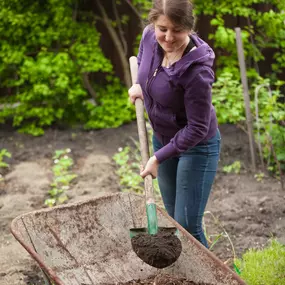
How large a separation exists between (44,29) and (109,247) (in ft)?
13.0

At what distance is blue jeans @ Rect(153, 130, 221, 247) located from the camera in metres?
3.05

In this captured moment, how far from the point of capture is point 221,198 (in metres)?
5.07

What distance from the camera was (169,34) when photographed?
2717 mm

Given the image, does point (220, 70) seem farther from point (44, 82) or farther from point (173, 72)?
point (173, 72)

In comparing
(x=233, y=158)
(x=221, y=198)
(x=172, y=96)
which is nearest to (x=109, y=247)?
(x=172, y=96)

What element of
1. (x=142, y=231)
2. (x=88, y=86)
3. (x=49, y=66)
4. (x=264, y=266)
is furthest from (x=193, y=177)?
(x=88, y=86)

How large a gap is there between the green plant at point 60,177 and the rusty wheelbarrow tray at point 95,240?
161 cm

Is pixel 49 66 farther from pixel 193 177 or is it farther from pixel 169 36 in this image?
pixel 169 36

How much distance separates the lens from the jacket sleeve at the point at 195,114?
2719mm

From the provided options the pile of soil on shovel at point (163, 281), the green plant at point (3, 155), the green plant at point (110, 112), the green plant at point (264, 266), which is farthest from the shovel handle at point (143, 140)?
the green plant at point (110, 112)

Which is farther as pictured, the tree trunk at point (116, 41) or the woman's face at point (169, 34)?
the tree trunk at point (116, 41)

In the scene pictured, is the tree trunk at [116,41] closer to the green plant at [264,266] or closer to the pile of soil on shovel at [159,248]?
the green plant at [264,266]

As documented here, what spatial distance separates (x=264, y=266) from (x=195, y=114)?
1.25 m

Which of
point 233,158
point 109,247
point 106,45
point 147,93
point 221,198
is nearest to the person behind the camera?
point 147,93
